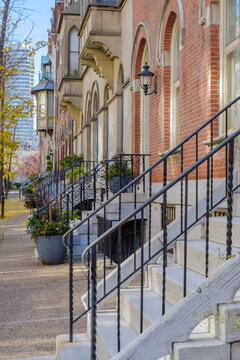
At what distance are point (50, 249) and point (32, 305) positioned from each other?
129 inches

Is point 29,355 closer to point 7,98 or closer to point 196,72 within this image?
point 196,72

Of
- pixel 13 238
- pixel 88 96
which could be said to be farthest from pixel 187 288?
pixel 88 96

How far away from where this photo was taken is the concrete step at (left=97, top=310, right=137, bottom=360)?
4.10 metres

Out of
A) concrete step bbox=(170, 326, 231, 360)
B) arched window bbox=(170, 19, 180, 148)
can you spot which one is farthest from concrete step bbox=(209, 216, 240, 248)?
arched window bbox=(170, 19, 180, 148)

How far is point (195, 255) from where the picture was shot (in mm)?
4844

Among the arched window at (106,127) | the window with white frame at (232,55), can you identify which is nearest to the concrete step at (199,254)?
the window with white frame at (232,55)

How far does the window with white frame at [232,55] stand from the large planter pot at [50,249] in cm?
477

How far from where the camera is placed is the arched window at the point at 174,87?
9.55 m

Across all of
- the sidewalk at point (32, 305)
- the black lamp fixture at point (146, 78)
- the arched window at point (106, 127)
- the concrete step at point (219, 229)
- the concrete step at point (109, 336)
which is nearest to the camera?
the concrete step at point (109, 336)

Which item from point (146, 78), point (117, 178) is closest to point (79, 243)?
point (117, 178)

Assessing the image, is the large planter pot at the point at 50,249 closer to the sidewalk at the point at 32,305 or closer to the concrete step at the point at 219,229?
the sidewalk at the point at 32,305

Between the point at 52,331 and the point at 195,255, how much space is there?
1.98m

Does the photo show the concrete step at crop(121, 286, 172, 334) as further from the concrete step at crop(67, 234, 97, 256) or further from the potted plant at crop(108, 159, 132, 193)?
the potted plant at crop(108, 159, 132, 193)

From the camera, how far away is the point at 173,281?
4453mm
